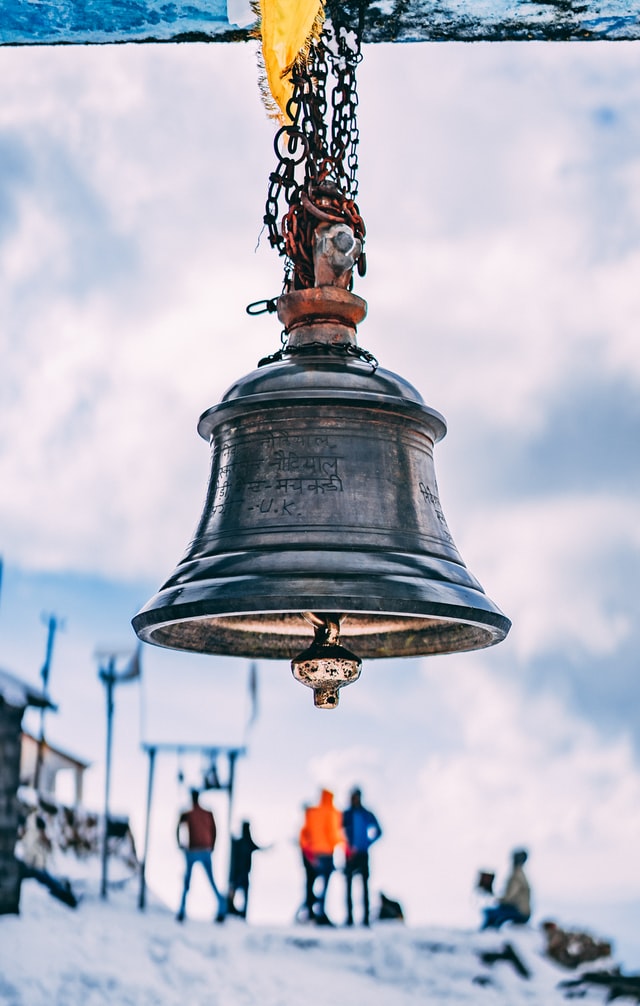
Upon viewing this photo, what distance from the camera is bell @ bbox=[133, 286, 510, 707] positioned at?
10.0 feet

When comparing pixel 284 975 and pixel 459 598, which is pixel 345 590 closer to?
pixel 459 598

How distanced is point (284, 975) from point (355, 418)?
31.3ft

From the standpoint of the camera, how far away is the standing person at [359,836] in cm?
1303

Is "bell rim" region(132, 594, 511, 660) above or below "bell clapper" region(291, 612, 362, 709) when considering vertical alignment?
above

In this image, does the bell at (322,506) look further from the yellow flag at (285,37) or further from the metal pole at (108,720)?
the metal pole at (108,720)

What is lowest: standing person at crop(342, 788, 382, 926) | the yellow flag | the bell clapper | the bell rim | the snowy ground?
the snowy ground

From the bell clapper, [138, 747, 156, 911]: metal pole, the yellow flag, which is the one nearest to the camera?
the bell clapper

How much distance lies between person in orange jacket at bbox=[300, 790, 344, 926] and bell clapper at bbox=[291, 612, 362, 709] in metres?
10.1

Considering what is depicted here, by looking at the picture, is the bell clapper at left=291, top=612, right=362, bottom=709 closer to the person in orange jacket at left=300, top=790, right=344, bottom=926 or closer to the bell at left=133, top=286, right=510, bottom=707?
the bell at left=133, top=286, right=510, bottom=707

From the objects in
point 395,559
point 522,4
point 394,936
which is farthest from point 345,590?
point 394,936

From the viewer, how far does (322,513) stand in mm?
3238

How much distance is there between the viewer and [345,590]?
9.87 feet

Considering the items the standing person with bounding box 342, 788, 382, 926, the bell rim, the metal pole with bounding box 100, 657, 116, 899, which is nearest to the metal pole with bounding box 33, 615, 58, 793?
the metal pole with bounding box 100, 657, 116, 899

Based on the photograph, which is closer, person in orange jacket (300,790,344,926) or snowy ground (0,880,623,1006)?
snowy ground (0,880,623,1006)
